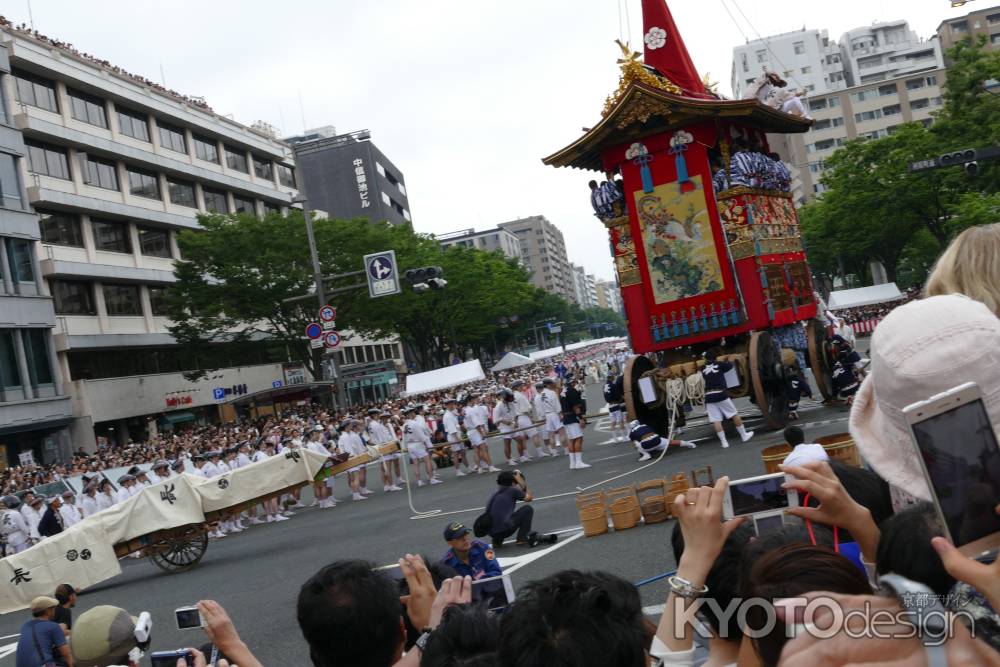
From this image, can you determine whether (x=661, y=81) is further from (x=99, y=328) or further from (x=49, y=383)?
(x=99, y=328)

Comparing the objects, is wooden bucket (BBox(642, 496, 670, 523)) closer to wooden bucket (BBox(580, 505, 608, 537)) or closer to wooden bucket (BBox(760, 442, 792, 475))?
wooden bucket (BBox(580, 505, 608, 537))

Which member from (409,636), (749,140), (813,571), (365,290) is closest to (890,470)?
(813,571)

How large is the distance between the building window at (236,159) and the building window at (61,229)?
15.1m

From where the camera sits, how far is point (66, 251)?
134ft

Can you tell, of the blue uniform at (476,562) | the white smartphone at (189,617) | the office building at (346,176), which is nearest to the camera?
the white smartphone at (189,617)

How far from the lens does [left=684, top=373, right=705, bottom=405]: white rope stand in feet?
50.9

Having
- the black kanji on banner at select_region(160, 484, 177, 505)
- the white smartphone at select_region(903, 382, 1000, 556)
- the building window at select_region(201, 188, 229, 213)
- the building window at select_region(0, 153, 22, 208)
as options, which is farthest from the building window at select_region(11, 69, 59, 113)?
the white smartphone at select_region(903, 382, 1000, 556)

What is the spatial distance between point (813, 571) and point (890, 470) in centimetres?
31

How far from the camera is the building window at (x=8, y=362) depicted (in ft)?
113

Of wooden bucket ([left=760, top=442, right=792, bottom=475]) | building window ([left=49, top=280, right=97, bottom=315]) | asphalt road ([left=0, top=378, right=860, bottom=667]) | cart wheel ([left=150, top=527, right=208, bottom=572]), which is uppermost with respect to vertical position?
building window ([left=49, top=280, right=97, bottom=315])

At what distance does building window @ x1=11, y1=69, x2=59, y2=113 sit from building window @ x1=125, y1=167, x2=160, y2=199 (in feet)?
19.9

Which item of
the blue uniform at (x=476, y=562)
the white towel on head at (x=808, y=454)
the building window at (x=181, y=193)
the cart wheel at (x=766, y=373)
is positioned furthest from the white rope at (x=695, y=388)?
the building window at (x=181, y=193)

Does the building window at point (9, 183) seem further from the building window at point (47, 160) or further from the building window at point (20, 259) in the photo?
the building window at point (47, 160)

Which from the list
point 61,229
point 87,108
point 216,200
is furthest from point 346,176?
point 61,229
